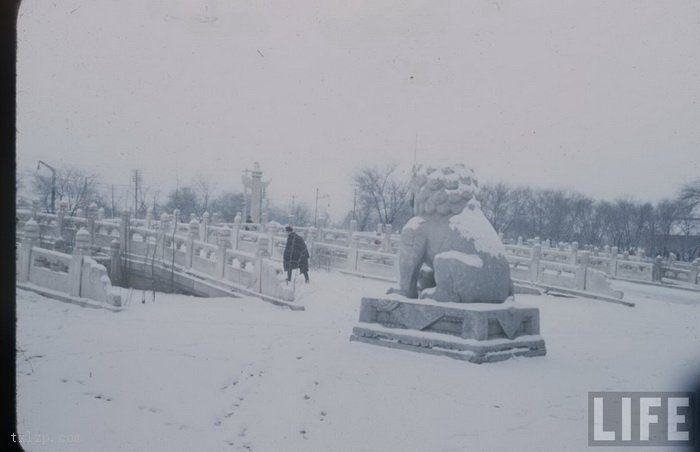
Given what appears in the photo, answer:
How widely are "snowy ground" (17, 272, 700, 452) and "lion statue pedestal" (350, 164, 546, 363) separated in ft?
0.77

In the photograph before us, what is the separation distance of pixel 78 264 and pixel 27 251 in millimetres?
1599

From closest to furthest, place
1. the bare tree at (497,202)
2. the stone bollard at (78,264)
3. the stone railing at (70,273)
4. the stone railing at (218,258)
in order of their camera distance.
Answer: the stone railing at (70,273) → the stone bollard at (78,264) → the stone railing at (218,258) → the bare tree at (497,202)

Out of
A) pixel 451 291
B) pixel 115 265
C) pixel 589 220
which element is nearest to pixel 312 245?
pixel 115 265

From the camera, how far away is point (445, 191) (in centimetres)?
700

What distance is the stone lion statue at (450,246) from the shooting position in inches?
261

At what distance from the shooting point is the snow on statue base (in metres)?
6.23

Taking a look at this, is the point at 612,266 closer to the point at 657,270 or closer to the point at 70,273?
the point at 657,270

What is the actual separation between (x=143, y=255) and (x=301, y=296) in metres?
5.07

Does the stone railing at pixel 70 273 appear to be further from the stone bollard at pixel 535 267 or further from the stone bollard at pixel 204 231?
the stone bollard at pixel 535 267

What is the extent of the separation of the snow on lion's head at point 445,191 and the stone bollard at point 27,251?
7.21 metres

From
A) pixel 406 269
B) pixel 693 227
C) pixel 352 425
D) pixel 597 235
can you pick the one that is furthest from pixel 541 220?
pixel 352 425

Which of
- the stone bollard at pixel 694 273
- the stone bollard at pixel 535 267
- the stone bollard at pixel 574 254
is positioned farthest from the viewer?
the stone bollard at pixel 574 254

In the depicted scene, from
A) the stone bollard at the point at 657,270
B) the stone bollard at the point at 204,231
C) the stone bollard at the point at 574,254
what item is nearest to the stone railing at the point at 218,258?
the stone bollard at the point at 204,231

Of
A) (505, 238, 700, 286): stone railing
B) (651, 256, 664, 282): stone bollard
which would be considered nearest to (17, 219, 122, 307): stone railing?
(505, 238, 700, 286): stone railing
